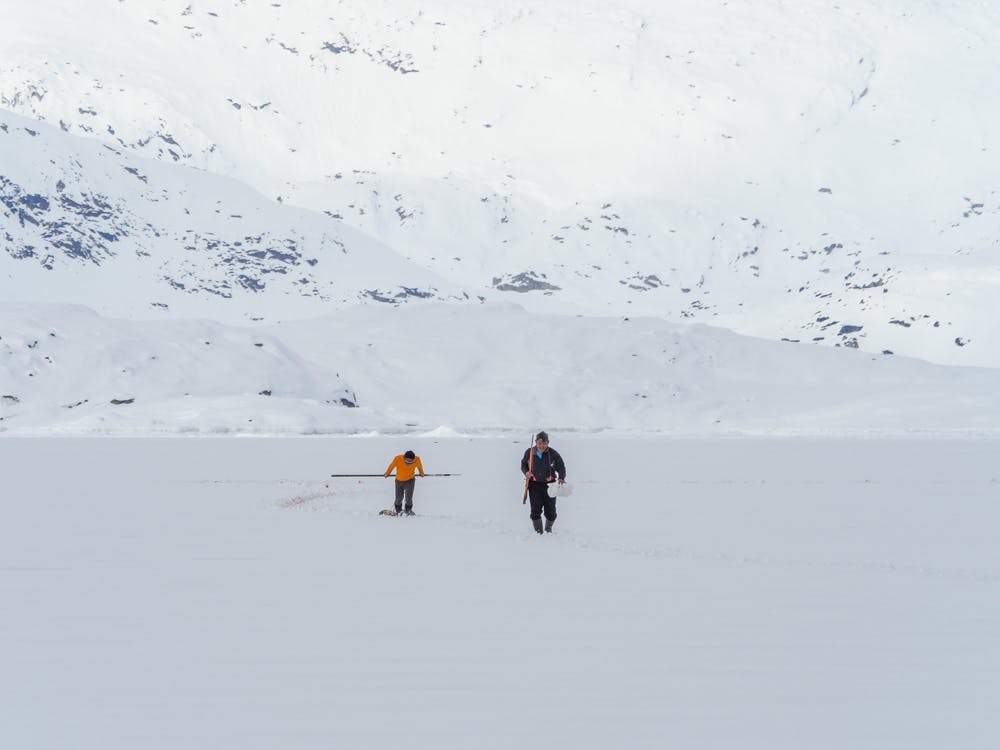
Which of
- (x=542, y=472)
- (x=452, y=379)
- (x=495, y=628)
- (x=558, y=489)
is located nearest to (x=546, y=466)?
(x=542, y=472)

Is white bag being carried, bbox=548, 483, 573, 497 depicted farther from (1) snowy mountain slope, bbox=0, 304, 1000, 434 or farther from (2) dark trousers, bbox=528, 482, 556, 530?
(1) snowy mountain slope, bbox=0, 304, 1000, 434

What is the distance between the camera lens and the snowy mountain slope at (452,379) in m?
96.9

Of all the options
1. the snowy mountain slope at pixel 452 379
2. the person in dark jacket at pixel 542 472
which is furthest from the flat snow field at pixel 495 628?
the snowy mountain slope at pixel 452 379

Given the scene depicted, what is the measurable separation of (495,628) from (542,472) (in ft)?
30.2

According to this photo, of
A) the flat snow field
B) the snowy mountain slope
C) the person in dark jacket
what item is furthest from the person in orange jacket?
the snowy mountain slope

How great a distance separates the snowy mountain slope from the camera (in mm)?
96875

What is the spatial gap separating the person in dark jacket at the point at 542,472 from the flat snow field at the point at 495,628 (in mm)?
555

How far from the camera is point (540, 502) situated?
22.8 m

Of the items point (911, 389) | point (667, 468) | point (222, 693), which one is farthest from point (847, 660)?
point (911, 389)

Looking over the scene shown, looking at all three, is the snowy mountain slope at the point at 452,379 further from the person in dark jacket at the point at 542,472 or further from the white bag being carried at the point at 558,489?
the person in dark jacket at the point at 542,472

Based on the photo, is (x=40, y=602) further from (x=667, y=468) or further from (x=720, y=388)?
(x=720, y=388)

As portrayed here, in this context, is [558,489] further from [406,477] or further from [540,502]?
A: [406,477]

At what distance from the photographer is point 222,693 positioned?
1035 centimetres

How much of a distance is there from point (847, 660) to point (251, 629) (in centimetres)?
498
